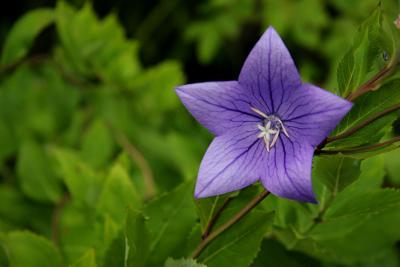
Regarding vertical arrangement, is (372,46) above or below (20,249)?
above

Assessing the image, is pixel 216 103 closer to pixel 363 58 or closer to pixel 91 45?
pixel 363 58

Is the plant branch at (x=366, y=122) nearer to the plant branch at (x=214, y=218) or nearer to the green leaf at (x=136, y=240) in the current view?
the plant branch at (x=214, y=218)

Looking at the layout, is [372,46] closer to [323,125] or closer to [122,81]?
[323,125]

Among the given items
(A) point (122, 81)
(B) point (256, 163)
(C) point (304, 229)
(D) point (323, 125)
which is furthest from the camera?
(A) point (122, 81)

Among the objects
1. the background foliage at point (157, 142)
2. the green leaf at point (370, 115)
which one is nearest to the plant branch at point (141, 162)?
the background foliage at point (157, 142)

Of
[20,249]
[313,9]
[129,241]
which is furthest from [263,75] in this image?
[313,9]

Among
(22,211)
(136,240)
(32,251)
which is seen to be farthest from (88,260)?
(22,211)
